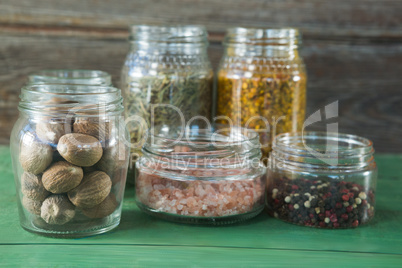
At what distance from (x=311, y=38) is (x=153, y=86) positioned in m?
0.59

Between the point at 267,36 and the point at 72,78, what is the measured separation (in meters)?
0.44

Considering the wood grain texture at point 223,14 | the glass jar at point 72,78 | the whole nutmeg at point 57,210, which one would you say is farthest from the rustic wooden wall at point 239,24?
the whole nutmeg at point 57,210

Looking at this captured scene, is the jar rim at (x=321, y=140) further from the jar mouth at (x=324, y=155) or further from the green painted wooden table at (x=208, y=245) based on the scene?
the green painted wooden table at (x=208, y=245)

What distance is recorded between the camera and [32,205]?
821mm

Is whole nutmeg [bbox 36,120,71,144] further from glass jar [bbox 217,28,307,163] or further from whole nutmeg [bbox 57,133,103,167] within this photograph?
glass jar [bbox 217,28,307,163]

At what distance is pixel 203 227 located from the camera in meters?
0.89

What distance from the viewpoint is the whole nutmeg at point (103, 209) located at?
32.5 inches

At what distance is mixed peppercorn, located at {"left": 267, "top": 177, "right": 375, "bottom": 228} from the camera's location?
891 mm

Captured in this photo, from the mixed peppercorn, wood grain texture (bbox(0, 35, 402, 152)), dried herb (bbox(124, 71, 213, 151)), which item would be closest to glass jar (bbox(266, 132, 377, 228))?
the mixed peppercorn

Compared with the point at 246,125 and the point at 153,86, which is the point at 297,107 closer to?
the point at 246,125

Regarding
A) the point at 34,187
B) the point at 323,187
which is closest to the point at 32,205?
the point at 34,187

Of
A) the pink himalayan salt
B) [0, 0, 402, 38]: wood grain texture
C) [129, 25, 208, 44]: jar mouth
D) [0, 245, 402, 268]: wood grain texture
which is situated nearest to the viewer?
[0, 245, 402, 268]: wood grain texture

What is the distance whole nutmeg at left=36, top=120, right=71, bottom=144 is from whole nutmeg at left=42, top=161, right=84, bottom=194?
4cm

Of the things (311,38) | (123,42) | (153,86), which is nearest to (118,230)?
(153,86)
